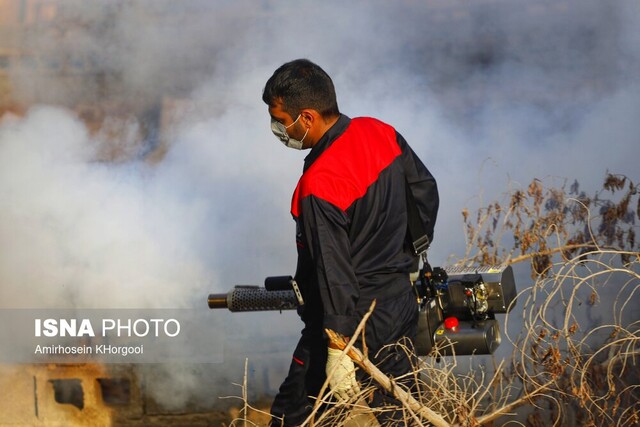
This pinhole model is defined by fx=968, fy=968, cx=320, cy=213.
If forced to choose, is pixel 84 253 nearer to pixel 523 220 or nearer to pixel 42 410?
pixel 42 410

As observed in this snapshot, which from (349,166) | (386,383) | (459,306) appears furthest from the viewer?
(459,306)

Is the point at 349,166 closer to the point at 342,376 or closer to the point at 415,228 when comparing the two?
the point at 415,228

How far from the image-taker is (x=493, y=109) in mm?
5215

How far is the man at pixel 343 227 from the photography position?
3088 mm

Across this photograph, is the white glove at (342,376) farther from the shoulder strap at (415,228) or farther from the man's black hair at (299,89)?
the man's black hair at (299,89)

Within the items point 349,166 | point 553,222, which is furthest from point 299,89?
point 553,222

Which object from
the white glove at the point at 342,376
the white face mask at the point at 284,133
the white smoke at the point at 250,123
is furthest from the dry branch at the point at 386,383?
the white smoke at the point at 250,123

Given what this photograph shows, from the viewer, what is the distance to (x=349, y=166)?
319 centimetres

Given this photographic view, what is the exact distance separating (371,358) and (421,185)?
2.12ft

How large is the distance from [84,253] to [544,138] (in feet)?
8.82

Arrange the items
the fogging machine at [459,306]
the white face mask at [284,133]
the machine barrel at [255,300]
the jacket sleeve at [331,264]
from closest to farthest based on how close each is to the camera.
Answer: the jacket sleeve at [331,264] → the white face mask at [284,133] → the fogging machine at [459,306] → the machine barrel at [255,300]

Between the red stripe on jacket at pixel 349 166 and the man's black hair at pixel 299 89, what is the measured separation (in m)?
0.13

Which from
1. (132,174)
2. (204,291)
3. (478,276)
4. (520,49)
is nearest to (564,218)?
(520,49)

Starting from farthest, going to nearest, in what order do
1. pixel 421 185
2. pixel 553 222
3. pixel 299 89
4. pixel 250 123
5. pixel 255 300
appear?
pixel 250 123
pixel 553 222
pixel 255 300
pixel 421 185
pixel 299 89
